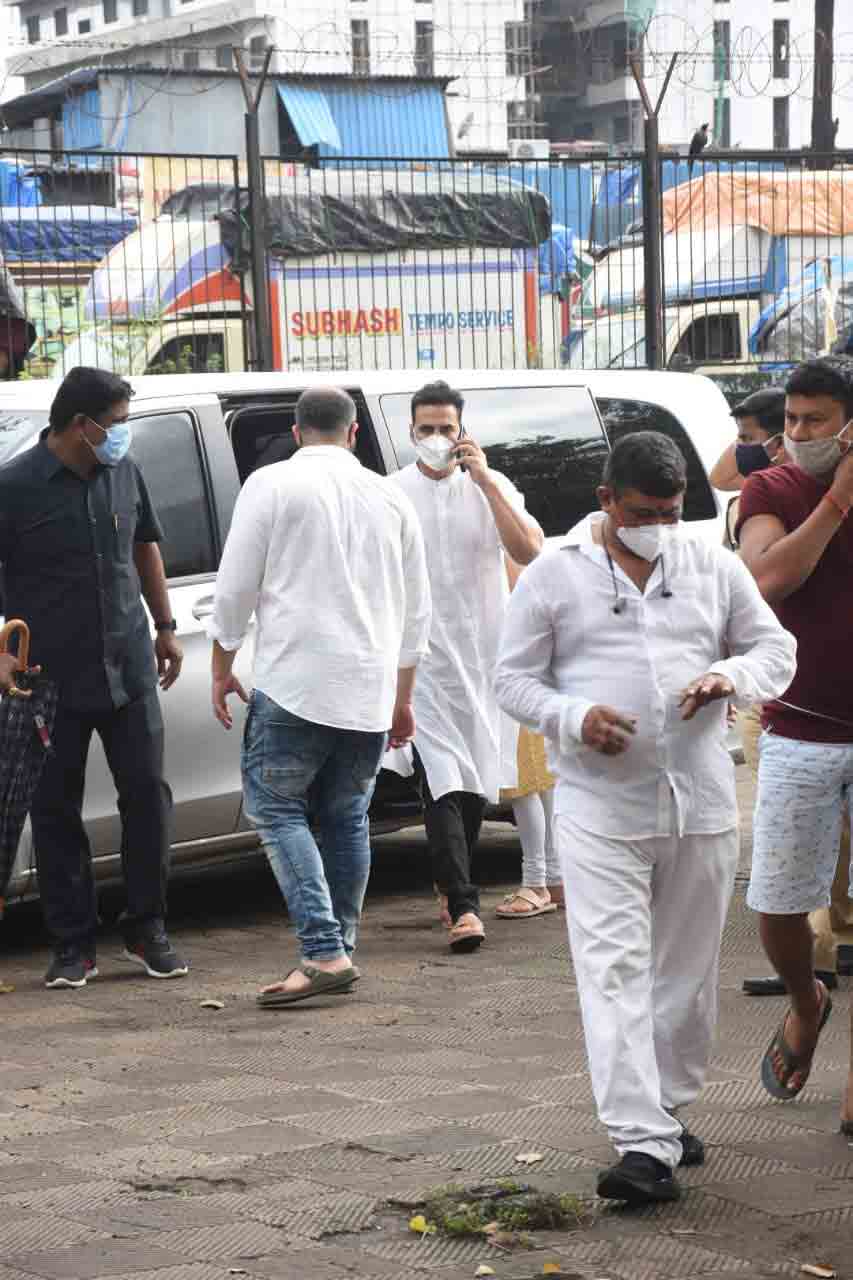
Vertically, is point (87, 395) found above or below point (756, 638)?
above

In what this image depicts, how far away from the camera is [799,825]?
18.3 ft

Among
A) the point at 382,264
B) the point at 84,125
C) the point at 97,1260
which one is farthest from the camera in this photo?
the point at 84,125

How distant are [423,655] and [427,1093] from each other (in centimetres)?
198

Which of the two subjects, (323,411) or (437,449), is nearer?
(323,411)

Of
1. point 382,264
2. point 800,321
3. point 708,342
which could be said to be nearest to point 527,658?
point 382,264

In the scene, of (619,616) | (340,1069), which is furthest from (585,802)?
(340,1069)

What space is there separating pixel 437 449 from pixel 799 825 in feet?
9.40

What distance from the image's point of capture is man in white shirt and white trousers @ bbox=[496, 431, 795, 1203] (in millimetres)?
4977

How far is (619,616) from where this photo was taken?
5.09 m

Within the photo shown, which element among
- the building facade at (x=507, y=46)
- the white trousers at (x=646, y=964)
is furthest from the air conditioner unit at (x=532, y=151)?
the building facade at (x=507, y=46)

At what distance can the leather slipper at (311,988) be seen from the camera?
7121mm

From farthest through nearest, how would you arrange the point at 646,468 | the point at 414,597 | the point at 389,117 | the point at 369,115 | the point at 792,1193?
the point at 389,117, the point at 369,115, the point at 414,597, the point at 646,468, the point at 792,1193

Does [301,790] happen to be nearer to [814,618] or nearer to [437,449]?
[437,449]

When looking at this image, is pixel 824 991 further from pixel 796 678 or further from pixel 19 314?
pixel 19 314
